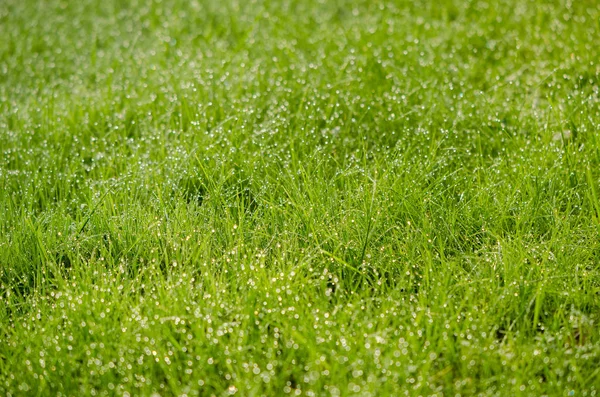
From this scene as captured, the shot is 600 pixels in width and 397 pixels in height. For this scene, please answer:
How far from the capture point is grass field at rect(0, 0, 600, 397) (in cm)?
209

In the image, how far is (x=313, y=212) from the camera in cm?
265

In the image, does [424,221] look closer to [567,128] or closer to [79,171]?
[567,128]

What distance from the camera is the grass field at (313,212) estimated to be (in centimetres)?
209

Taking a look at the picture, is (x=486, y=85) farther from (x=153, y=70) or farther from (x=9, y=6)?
(x=9, y=6)

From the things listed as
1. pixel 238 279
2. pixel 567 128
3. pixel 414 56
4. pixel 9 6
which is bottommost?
pixel 238 279

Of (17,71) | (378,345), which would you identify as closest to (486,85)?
(378,345)

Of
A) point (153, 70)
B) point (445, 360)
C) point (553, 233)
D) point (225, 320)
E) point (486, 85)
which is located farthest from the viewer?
point (153, 70)

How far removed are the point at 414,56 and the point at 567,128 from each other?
1.08 m

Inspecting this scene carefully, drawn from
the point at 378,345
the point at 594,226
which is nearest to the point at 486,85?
the point at 594,226

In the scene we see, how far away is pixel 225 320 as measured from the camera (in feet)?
7.35

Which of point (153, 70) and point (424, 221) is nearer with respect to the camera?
point (424, 221)

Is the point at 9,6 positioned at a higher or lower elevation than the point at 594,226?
higher

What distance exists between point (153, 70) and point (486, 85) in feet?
6.68

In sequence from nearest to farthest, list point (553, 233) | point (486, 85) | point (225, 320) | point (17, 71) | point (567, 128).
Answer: point (225, 320) → point (553, 233) → point (567, 128) → point (486, 85) → point (17, 71)
